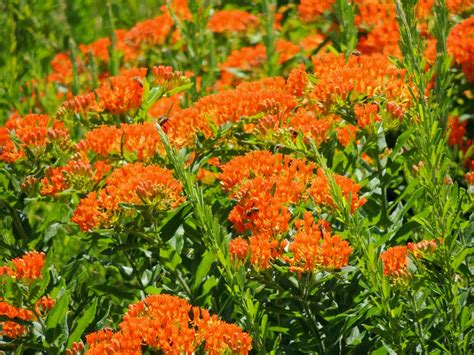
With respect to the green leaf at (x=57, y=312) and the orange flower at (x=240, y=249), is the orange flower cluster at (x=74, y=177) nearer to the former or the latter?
the green leaf at (x=57, y=312)

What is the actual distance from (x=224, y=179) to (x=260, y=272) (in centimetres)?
38

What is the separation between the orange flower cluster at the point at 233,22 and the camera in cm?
532

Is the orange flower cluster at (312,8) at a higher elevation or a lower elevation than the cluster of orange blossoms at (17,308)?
higher

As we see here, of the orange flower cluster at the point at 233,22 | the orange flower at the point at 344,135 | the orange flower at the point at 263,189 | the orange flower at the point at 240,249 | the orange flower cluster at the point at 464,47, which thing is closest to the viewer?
the orange flower at the point at 240,249

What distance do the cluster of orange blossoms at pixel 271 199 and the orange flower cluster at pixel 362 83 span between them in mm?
310

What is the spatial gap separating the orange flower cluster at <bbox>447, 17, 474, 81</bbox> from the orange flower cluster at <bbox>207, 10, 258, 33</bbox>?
1562 millimetres

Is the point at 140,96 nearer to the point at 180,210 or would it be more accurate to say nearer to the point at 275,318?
the point at 180,210

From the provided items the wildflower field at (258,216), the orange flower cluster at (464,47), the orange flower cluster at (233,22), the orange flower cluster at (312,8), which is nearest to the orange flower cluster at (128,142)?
the wildflower field at (258,216)

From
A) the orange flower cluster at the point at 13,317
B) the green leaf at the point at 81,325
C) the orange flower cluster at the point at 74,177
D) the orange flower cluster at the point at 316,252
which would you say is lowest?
the green leaf at the point at 81,325

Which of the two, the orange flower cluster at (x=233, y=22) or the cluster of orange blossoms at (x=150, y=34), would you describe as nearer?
the cluster of orange blossoms at (x=150, y=34)

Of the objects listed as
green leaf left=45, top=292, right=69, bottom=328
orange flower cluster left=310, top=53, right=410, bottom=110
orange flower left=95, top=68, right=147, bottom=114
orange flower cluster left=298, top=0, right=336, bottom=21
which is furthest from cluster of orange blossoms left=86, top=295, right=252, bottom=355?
orange flower cluster left=298, top=0, right=336, bottom=21

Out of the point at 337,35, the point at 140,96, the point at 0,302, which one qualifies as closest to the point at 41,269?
the point at 0,302

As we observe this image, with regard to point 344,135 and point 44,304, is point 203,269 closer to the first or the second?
point 44,304

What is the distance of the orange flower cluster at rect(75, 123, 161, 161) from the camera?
2936 millimetres
